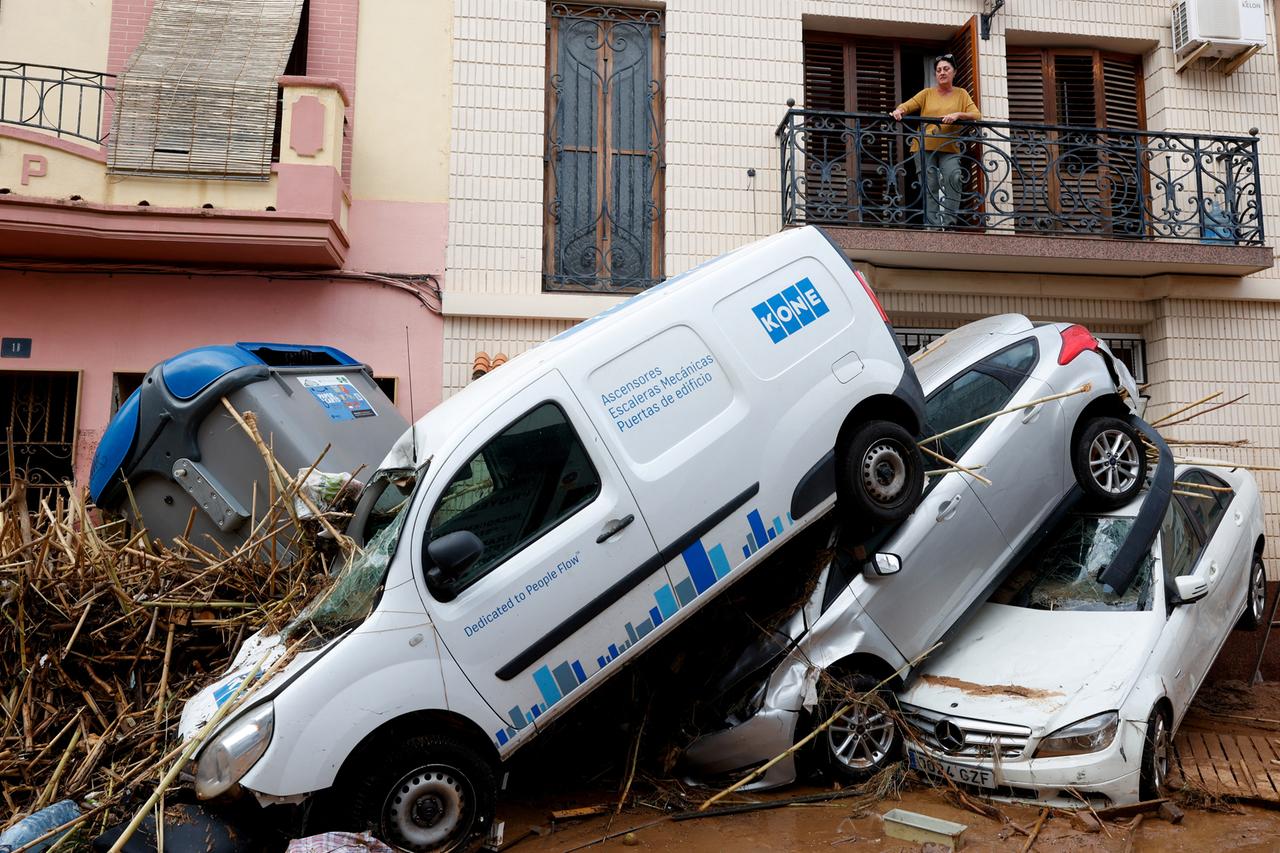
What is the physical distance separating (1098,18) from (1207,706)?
7.12m

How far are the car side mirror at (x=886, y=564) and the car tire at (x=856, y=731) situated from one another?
591 mm

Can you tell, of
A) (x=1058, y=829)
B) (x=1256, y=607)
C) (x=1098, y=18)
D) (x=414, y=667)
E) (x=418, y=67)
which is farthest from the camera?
(x=1098, y=18)

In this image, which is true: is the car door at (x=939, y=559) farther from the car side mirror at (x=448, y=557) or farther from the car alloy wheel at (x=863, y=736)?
the car side mirror at (x=448, y=557)

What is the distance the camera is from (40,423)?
28.0ft

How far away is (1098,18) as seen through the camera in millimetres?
10312

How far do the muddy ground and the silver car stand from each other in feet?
0.99

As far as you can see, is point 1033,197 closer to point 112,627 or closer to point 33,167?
point 112,627

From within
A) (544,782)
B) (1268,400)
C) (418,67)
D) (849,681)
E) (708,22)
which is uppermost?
(708,22)

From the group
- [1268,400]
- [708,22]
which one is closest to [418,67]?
[708,22]

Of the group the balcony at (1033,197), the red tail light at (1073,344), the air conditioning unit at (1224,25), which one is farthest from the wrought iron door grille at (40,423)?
the air conditioning unit at (1224,25)

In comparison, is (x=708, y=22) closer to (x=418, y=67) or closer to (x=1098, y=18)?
(x=418, y=67)

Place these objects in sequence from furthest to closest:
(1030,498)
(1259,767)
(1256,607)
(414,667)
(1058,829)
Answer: (1256,607) → (1030,498) → (1259,767) → (1058,829) → (414,667)

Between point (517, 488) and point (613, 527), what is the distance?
0.50 metres

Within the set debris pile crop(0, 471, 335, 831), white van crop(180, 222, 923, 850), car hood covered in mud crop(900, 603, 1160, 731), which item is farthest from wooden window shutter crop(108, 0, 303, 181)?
car hood covered in mud crop(900, 603, 1160, 731)
